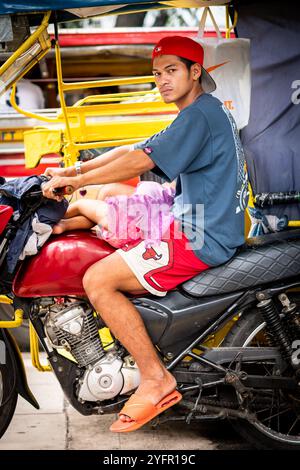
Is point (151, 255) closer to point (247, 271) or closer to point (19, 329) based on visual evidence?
point (247, 271)

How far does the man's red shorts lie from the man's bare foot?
412 millimetres

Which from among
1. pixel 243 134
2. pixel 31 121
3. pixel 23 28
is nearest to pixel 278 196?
pixel 243 134

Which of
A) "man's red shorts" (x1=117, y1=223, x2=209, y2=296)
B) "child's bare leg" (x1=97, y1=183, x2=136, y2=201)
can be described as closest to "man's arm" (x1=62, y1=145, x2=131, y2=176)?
"man's red shorts" (x1=117, y1=223, x2=209, y2=296)

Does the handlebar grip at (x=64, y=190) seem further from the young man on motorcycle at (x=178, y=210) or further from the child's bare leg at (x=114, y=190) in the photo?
the child's bare leg at (x=114, y=190)

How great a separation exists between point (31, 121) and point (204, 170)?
4226 millimetres

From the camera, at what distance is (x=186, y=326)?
12.5ft

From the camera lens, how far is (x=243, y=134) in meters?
4.43

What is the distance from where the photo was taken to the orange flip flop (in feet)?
12.0

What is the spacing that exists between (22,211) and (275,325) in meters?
1.34

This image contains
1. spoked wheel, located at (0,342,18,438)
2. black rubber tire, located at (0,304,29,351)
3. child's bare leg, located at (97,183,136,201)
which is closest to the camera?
spoked wheel, located at (0,342,18,438)

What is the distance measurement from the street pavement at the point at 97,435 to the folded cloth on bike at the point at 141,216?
1.18 m

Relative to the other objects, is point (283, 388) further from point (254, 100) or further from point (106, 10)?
point (106, 10)

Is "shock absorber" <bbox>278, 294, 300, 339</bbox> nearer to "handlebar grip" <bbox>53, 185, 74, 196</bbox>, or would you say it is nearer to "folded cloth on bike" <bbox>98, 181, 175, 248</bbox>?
"folded cloth on bike" <bbox>98, 181, 175, 248</bbox>

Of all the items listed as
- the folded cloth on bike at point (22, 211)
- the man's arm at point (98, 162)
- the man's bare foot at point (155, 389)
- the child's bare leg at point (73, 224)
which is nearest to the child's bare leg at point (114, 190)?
the man's arm at point (98, 162)
